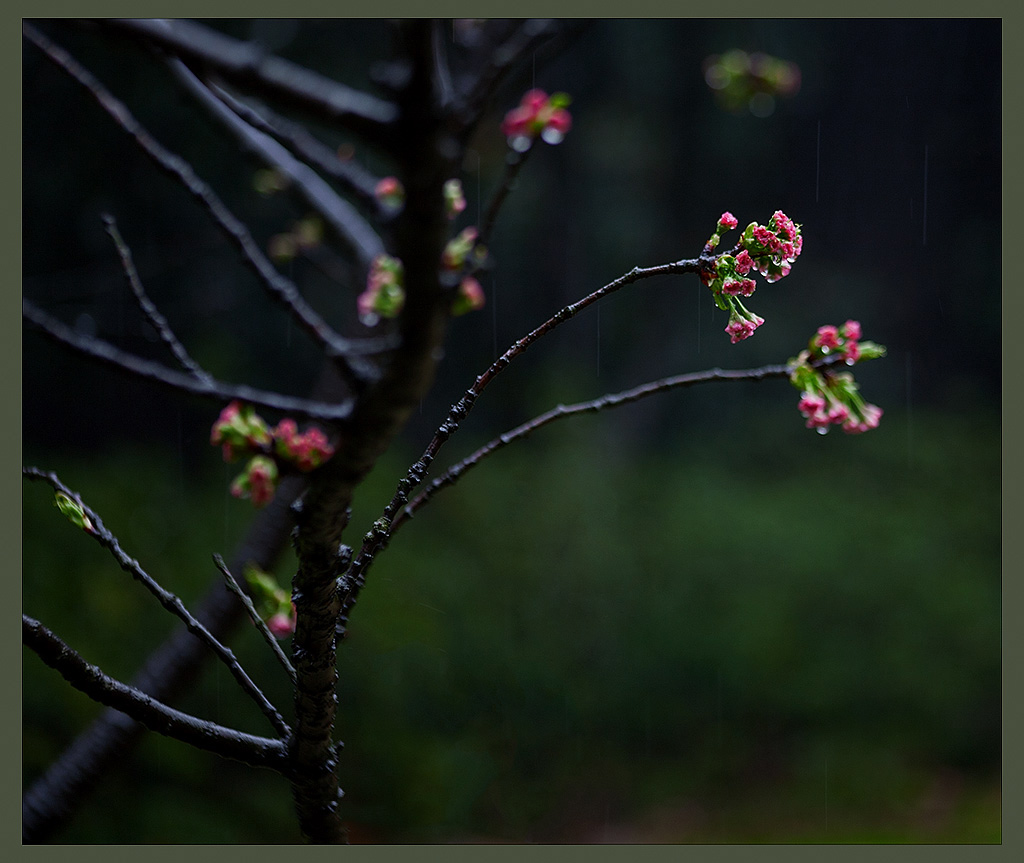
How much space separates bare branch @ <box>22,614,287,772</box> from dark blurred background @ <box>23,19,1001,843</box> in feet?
3.38

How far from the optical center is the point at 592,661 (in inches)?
97.0

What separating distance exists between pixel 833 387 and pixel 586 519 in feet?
6.86

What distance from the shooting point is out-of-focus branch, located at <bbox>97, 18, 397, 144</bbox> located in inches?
12.1

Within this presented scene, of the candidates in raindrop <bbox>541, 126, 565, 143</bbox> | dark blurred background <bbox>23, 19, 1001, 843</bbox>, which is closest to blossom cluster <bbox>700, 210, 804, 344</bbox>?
raindrop <bbox>541, 126, 565, 143</bbox>

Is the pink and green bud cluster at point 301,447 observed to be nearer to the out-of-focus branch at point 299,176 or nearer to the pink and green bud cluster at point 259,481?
the pink and green bud cluster at point 259,481

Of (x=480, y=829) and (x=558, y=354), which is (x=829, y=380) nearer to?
(x=480, y=829)

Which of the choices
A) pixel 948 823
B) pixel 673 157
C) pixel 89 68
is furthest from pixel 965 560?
pixel 89 68

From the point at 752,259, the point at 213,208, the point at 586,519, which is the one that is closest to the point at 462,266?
the point at 213,208

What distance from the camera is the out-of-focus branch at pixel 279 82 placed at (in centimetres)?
31

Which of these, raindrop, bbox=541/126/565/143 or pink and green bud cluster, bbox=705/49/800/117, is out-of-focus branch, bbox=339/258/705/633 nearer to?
raindrop, bbox=541/126/565/143

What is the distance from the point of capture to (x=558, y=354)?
3.37m

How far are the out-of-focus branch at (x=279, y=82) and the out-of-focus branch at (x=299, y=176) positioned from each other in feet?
2.26

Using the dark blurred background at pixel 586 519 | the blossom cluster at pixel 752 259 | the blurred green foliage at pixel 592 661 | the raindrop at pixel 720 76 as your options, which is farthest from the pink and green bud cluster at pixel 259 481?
the blurred green foliage at pixel 592 661

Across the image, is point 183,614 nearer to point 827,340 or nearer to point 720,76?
point 827,340
